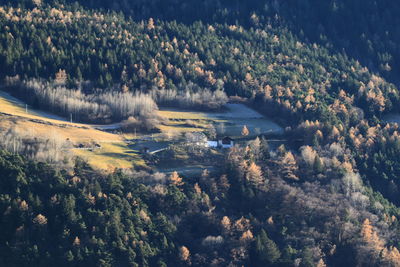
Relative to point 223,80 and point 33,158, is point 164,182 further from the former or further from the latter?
point 223,80

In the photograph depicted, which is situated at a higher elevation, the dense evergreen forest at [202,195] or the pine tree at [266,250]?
the dense evergreen forest at [202,195]

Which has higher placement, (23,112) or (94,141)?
(23,112)

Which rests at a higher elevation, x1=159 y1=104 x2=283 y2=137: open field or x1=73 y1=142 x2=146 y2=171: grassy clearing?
x1=159 y1=104 x2=283 y2=137: open field

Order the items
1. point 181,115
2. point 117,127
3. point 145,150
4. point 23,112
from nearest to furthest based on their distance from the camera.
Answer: point 145,150
point 23,112
point 117,127
point 181,115

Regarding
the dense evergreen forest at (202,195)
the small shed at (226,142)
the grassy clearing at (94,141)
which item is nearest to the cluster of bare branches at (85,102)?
the dense evergreen forest at (202,195)

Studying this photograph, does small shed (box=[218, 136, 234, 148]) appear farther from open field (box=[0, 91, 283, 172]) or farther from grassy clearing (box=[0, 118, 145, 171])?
grassy clearing (box=[0, 118, 145, 171])

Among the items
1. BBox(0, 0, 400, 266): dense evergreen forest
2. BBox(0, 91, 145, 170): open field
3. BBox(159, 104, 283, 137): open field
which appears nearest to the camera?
BBox(0, 0, 400, 266): dense evergreen forest

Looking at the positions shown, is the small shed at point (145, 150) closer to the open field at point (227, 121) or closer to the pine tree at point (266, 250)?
the open field at point (227, 121)

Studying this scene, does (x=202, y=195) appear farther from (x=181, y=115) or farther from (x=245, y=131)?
(x=181, y=115)

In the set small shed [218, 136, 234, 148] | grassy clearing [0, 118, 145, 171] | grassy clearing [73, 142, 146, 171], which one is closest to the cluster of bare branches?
grassy clearing [0, 118, 145, 171]

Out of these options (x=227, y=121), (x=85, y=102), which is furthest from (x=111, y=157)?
(x=227, y=121)

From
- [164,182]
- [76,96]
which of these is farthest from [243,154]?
[76,96]
